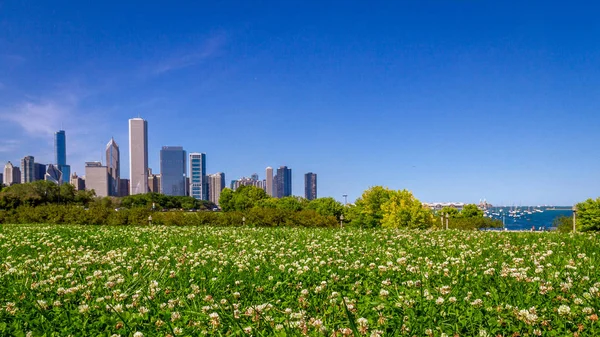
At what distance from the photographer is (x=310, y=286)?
571 centimetres

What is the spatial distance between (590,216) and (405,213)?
10456 mm

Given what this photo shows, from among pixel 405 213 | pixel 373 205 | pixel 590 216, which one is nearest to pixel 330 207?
pixel 373 205

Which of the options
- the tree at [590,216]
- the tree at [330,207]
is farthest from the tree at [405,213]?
the tree at [330,207]

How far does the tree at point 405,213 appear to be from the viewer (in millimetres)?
26922

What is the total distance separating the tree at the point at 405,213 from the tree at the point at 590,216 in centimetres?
888

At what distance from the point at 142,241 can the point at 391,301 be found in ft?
29.7

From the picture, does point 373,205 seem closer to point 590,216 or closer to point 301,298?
point 590,216

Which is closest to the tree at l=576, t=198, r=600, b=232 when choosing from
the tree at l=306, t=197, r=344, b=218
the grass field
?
the grass field

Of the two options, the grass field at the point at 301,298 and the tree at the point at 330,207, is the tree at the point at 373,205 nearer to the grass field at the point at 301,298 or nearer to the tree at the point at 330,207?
the grass field at the point at 301,298

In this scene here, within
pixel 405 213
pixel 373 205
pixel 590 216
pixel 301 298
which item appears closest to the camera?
pixel 301 298

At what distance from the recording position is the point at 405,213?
27078 mm

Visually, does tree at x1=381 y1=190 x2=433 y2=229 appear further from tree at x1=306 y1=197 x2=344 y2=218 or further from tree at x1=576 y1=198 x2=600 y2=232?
tree at x1=306 y1=197 x2=344 y2=218

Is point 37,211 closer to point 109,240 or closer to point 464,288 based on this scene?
point 109,240

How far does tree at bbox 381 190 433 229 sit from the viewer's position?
26.9 m
